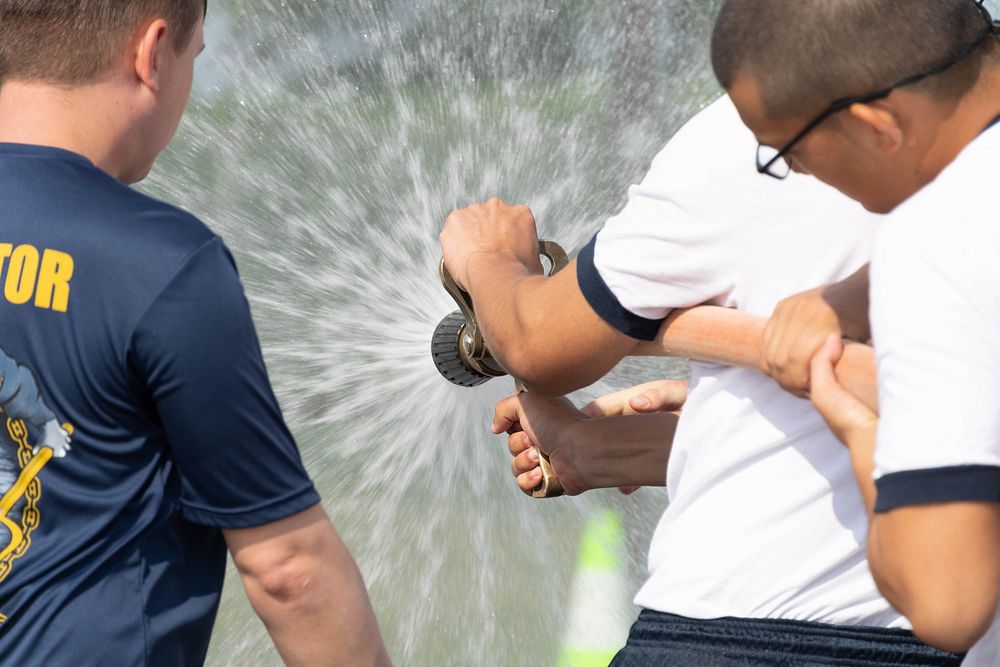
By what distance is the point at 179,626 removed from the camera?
168 centimetres

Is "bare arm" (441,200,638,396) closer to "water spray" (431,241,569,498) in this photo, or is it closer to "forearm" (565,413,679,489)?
"water spray" (431,241,569,498)

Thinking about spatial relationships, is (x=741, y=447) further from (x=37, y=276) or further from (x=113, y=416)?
(x=37, y=276)

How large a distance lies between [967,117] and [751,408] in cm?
45

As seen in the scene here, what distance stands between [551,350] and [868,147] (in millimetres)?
573

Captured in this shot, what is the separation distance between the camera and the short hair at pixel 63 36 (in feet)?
5.42

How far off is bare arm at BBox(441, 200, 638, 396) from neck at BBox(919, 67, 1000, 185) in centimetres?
50

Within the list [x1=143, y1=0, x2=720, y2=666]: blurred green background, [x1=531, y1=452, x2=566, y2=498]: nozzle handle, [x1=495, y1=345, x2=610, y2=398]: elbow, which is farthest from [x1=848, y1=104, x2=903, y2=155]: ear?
[x1=143, y1=0, x2=720, y2=666]: blurred green background

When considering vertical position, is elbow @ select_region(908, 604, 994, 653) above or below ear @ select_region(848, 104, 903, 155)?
below

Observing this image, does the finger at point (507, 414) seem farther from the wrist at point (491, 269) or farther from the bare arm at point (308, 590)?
the bare arm at point (308, 590)

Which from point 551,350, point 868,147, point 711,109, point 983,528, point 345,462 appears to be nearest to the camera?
point 983,528

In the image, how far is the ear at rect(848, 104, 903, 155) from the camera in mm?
1424

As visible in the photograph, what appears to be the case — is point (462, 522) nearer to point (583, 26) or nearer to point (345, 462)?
point (345, 462)

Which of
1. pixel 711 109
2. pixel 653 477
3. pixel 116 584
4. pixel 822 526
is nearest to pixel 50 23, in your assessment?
pixel 116 584

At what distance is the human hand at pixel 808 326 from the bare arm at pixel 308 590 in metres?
0.64
